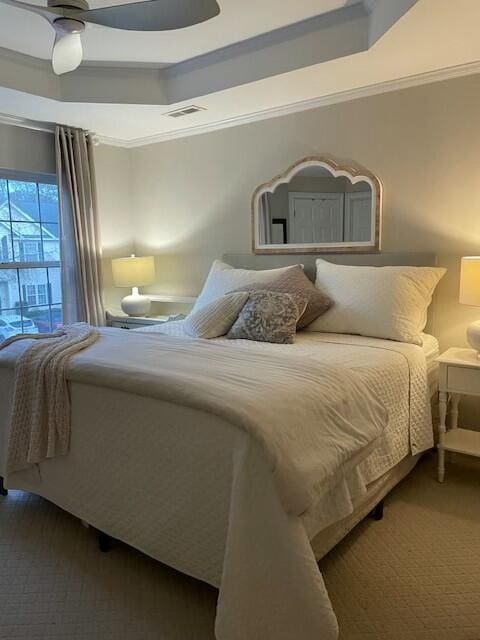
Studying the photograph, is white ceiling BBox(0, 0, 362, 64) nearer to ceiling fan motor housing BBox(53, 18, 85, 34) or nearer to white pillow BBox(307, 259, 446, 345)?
ceiling fan motor housing BBox(53, 18, 85, 34)

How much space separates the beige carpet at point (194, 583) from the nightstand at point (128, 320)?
1.91m

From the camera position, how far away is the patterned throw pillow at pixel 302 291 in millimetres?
2973

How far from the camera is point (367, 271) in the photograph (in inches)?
116

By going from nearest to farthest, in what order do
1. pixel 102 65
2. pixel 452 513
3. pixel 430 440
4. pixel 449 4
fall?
1. pixel 449 4
2. pixel 452 513
3. pixel 430 440
4. pixel 102 65

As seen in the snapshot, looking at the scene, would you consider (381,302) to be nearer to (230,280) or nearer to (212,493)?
(230,280)

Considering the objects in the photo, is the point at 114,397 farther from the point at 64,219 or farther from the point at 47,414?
the point at 64,219

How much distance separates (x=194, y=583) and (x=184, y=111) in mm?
3123

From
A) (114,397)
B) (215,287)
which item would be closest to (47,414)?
(114,397)

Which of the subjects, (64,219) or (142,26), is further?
(64,219)

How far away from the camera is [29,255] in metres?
4.05

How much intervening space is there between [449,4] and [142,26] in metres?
1.29

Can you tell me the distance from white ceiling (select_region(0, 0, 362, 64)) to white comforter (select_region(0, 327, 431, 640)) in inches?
70.0

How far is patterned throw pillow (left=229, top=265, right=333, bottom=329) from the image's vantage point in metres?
2.97

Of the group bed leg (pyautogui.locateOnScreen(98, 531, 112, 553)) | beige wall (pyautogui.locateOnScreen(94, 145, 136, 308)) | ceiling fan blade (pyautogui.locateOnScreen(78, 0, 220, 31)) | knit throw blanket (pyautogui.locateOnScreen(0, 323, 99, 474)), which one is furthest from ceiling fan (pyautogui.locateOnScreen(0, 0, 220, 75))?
beige wall (pyautogui.locateOnScreen(94, 145, 136, 308))
